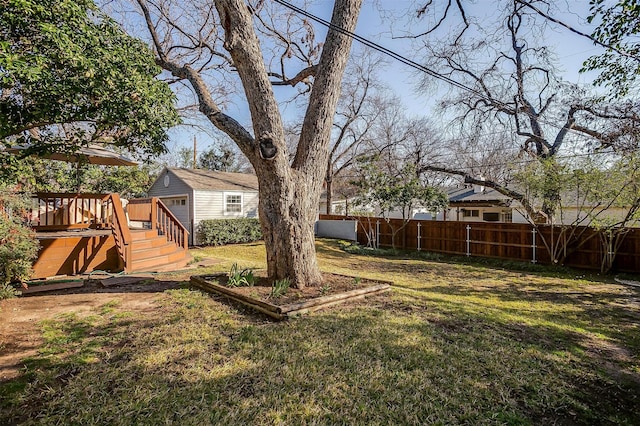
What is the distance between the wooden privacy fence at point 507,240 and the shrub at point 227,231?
215 inches

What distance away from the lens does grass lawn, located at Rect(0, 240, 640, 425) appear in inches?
92.0

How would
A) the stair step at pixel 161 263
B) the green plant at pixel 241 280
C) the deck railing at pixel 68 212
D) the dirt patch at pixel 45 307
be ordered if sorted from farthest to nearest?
the stair step at pixel 161 263
the deck railing at pixel 68 212
the green plant at pixel 241 280
the dirt patch at pixel 45 307

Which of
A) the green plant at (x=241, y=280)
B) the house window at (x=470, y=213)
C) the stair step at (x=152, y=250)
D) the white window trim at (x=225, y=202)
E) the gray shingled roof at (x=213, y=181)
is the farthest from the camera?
the house window at (x=470, y=213)

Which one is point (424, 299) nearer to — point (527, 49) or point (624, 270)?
point (624, 270)

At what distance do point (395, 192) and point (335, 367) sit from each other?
34.9 feet

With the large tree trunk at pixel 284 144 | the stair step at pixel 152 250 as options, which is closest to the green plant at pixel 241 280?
the large tree trunk at pixel 284 144

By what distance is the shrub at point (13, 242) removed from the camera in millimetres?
4656

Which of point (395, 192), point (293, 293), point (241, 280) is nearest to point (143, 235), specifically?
point (241, 280)

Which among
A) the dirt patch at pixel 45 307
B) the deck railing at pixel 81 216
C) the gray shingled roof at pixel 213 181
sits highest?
the gray shingled roof at pixel 213 181

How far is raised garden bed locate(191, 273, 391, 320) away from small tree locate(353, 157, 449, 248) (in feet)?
24.8

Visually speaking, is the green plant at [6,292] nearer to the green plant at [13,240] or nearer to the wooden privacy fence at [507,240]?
the green plant at [13,240]

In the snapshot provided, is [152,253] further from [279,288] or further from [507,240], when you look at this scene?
[507,240]

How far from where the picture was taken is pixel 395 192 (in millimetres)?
12875

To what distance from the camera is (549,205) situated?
30.0 ft
